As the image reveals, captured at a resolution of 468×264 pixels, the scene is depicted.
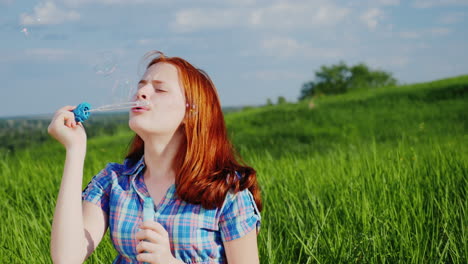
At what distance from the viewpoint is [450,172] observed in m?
3.53

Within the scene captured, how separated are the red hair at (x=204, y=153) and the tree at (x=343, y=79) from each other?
98.8ft

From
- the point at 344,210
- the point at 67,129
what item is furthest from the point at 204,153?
the point at 344,210

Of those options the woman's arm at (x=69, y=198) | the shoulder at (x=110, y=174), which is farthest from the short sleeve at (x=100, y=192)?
the woman's arm at (x=69, y=198)

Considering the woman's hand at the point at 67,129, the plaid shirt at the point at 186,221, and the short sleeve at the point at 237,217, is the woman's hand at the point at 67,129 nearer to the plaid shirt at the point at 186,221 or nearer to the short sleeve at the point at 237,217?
the plaid shirt at the point at 186,221

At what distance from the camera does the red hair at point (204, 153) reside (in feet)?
A: 5.96

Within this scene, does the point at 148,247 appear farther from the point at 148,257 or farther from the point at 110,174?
the point at 110,174

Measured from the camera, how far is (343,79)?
110 feet

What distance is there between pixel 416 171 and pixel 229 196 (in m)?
2.23

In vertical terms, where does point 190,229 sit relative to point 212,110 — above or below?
below

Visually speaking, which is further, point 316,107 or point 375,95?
Answer: point 375,95

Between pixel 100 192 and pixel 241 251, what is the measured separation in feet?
1.91

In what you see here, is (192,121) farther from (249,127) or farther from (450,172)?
(249,127)

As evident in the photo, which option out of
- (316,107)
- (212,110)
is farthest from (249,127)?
(212,110)

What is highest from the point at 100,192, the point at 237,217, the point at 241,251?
the point at 100,192
